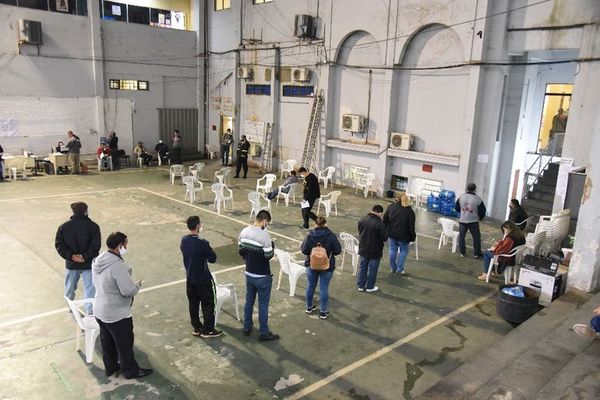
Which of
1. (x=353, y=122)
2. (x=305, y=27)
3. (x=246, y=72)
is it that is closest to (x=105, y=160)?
(x=246, y=72)

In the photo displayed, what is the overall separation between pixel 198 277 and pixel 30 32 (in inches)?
657

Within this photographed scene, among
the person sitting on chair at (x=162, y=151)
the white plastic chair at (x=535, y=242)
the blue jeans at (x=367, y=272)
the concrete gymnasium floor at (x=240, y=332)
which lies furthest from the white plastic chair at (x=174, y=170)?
the white plastic chair at (x=535, y=242)

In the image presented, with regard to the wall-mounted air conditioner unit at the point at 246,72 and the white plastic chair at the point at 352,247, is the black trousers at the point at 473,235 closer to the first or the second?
the white plastic chair at the point at 352,247

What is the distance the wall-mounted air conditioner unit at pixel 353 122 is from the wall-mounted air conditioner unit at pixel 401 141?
4.44 feet

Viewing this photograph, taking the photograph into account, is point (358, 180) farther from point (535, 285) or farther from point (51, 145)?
point (51, 145)

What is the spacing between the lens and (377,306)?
791 centimetres

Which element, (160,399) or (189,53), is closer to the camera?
(160,399)

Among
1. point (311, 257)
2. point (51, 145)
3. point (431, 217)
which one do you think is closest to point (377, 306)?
point (311, 257)

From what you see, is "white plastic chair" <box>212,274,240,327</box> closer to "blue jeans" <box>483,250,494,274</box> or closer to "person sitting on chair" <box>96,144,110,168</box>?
"blue jeans" <box>483,250,494,274</box>

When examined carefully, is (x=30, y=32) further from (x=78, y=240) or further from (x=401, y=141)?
(x=78, y=240)

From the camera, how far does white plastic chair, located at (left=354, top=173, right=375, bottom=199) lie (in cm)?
1659

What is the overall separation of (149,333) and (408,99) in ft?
39.6

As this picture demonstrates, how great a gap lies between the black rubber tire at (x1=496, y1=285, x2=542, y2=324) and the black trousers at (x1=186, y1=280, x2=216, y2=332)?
14.7 ft

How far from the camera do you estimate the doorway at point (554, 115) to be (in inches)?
650
